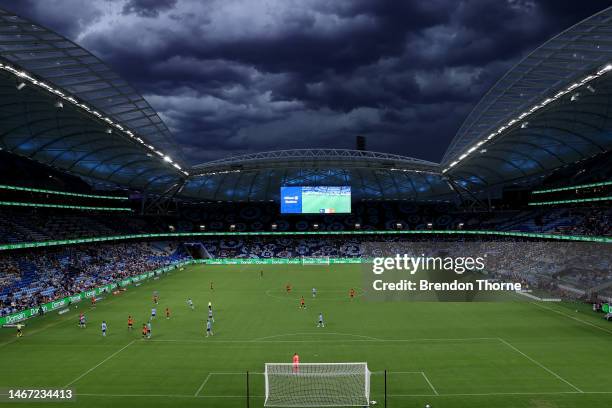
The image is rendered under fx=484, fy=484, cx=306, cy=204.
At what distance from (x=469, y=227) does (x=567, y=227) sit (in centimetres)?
2994

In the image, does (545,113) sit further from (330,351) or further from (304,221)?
(304,221)

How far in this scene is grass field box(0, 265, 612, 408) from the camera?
21812 millimetres

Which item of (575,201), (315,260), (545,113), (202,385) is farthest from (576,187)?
(202,385)

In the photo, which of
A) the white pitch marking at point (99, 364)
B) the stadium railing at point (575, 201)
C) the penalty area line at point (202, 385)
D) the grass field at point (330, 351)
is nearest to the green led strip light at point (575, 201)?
the stadium railing at point (575, 201)

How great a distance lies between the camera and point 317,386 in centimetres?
2222

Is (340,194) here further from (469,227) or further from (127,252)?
(127,252)

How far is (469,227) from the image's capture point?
91375 millimetres

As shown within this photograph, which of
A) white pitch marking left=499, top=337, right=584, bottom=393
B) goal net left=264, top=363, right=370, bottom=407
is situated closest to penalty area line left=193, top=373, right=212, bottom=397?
goal net left=264, top=363, right=370, bottom=407

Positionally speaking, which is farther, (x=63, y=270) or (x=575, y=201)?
(x=575, y=201)

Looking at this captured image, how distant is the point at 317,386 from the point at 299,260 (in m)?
64.5

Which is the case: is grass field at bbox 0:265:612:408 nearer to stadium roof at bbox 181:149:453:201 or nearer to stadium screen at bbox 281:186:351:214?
stadium roof at bbox 181:149:453:201

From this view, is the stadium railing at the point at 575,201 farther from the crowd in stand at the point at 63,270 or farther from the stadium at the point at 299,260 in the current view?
the crowd in stand at the point at 63,270

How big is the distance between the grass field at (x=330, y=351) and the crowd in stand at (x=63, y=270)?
13.4 ft

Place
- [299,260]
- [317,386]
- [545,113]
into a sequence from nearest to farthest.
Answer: [317,386] < [545,113] < [299,260]
